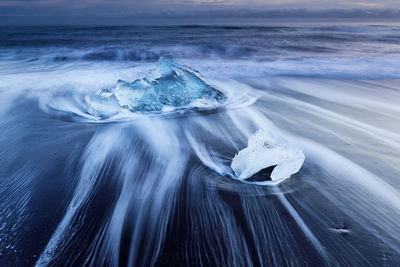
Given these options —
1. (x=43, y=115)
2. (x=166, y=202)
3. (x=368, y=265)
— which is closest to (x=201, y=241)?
(x=166, y=202)

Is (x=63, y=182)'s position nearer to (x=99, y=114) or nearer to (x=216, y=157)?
(x=216, y=157)

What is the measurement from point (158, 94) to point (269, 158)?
2419 mm

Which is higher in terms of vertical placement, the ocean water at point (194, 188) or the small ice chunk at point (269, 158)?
the small ice chunk at point (269, 158)

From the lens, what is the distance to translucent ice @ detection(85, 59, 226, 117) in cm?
385

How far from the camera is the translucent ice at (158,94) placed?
12.6ft

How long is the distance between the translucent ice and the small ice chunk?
2.20 m

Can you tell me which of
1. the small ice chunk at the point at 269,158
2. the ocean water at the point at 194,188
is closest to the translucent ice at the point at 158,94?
the ocean water at the point at 194,188

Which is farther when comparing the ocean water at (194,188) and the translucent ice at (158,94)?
the translucent ice at (158,94)

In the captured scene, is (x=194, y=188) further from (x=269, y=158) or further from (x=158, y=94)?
(x=158, y=94)

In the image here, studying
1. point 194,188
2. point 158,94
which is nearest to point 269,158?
point 194,188

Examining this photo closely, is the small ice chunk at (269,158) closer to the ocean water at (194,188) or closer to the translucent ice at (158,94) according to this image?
the ocean water at (194,188)

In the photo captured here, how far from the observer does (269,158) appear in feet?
7.01

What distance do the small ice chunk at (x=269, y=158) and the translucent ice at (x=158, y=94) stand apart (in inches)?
86.6

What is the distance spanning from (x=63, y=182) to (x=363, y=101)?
4929 mm
